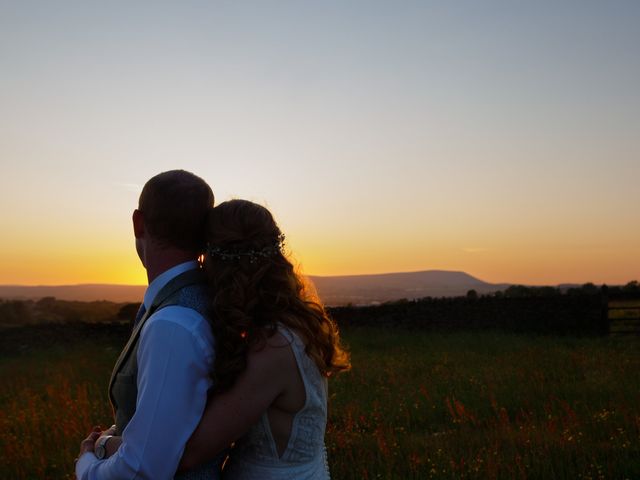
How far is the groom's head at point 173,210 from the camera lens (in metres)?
2.27

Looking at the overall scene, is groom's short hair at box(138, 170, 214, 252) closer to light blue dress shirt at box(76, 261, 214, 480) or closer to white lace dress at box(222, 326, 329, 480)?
light blue dress shirt at box(76, 261, 214, 480)

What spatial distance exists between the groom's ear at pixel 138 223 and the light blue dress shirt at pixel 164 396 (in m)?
0.37

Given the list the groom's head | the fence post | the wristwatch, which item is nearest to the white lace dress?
the wristwatch

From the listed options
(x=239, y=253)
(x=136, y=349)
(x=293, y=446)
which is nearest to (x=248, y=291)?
(x=239, y=253)

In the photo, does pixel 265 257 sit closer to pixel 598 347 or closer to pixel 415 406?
pixel 415 406

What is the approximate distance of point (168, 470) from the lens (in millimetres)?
2084

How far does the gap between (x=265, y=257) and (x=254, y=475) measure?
0.84 metres

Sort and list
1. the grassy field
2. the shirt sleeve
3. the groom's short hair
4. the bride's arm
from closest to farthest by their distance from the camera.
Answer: the shirt sleeve
the bride's arm
the groom's short hair
the grassy field

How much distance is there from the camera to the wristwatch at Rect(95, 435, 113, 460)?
2324mm

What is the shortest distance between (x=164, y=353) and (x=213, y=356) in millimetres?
181

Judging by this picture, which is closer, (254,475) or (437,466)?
(254,475)

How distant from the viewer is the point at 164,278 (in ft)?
7.63

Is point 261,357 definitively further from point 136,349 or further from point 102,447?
point 102,447

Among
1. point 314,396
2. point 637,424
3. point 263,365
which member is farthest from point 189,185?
point 637,424
